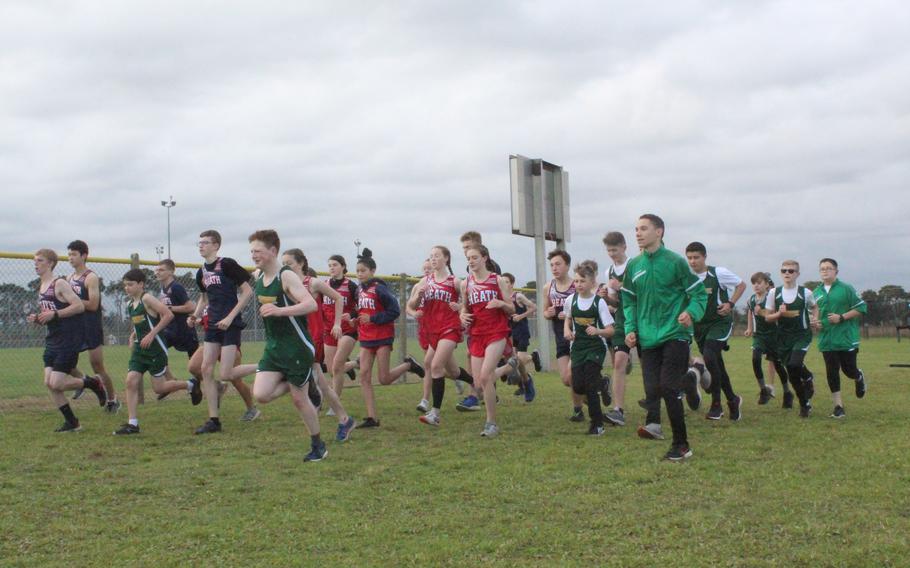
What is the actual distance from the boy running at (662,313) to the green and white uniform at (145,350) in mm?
5600

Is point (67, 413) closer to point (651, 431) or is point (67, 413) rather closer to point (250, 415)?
point (250, 415)

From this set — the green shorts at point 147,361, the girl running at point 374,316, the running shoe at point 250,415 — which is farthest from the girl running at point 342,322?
the green shorts at point 147,361

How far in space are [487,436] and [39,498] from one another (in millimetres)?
4310

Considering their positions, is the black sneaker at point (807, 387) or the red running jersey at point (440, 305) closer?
the red running jersey at point (440, 305)

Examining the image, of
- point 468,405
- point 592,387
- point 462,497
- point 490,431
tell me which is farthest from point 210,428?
point 462,497

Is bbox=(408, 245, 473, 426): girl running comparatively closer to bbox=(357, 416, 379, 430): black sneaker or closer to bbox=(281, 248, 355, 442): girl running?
bbox=(357, 416, 379, 430): black sneaker

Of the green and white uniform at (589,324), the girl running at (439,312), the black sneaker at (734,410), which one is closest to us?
the green and white uniform at (589,324)

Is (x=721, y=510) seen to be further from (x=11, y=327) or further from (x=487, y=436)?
(x=11, y=327)

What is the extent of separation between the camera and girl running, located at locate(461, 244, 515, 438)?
8945 mm

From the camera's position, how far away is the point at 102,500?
6.10 meters

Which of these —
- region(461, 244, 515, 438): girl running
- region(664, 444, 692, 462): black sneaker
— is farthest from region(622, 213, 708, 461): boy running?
region(461, 244, 515, 438): girl running

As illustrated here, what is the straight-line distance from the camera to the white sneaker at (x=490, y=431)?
8945 millimetres

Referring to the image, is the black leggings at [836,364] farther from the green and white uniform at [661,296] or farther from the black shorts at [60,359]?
the black shorts at [60,359]

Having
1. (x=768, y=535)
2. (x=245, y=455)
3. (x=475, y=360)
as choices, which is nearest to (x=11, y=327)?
(x=245, y=455)
